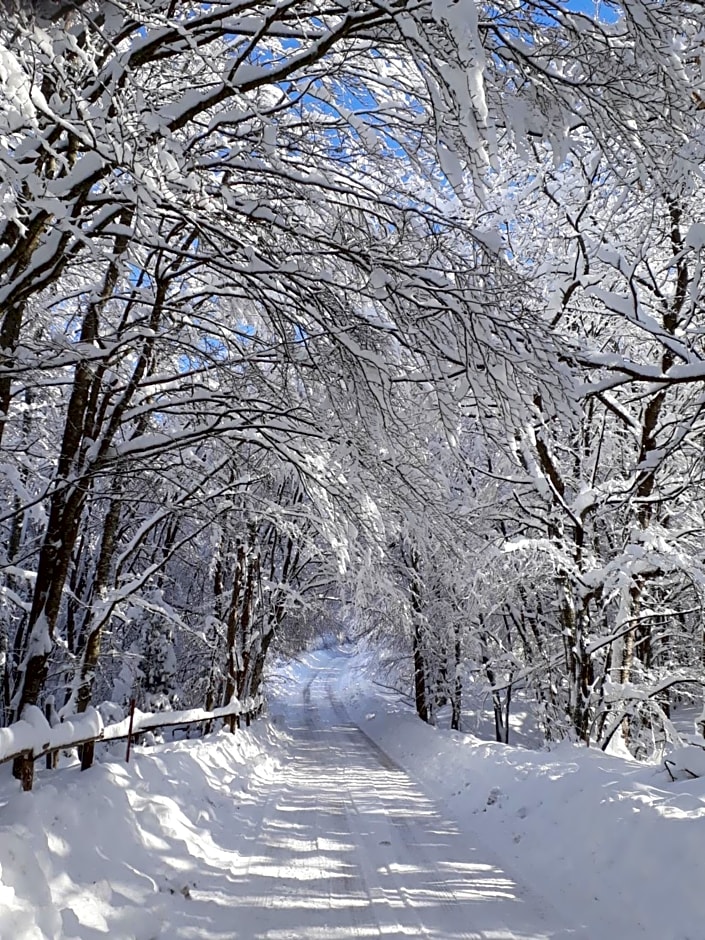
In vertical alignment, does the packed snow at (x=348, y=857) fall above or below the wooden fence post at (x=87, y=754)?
Answer: below

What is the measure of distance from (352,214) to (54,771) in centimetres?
519

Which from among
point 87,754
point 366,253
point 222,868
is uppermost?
point 366,253

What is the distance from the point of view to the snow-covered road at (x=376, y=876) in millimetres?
4504

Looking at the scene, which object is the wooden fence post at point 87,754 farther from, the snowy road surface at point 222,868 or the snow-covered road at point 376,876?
the snow-covered road at point 376,876

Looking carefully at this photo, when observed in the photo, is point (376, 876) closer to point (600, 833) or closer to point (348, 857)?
point (348, 857)

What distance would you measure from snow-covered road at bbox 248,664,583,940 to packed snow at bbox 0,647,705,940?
0.02m

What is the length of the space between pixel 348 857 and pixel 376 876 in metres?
0.69

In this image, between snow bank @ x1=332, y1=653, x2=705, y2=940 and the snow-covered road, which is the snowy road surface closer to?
the snow-covered road

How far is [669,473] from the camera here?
11.0 metres

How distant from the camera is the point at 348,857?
20.6 ft

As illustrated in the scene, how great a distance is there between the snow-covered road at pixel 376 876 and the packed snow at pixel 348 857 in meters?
0.02

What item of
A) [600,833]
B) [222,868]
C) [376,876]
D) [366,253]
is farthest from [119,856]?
[366,253]

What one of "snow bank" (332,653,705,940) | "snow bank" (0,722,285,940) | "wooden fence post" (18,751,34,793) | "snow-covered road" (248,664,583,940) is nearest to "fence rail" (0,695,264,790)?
"wooden fence post" (18,751,34,793)

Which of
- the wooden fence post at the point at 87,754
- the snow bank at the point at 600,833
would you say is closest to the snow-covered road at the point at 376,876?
the snow bank at the point at 600,833
